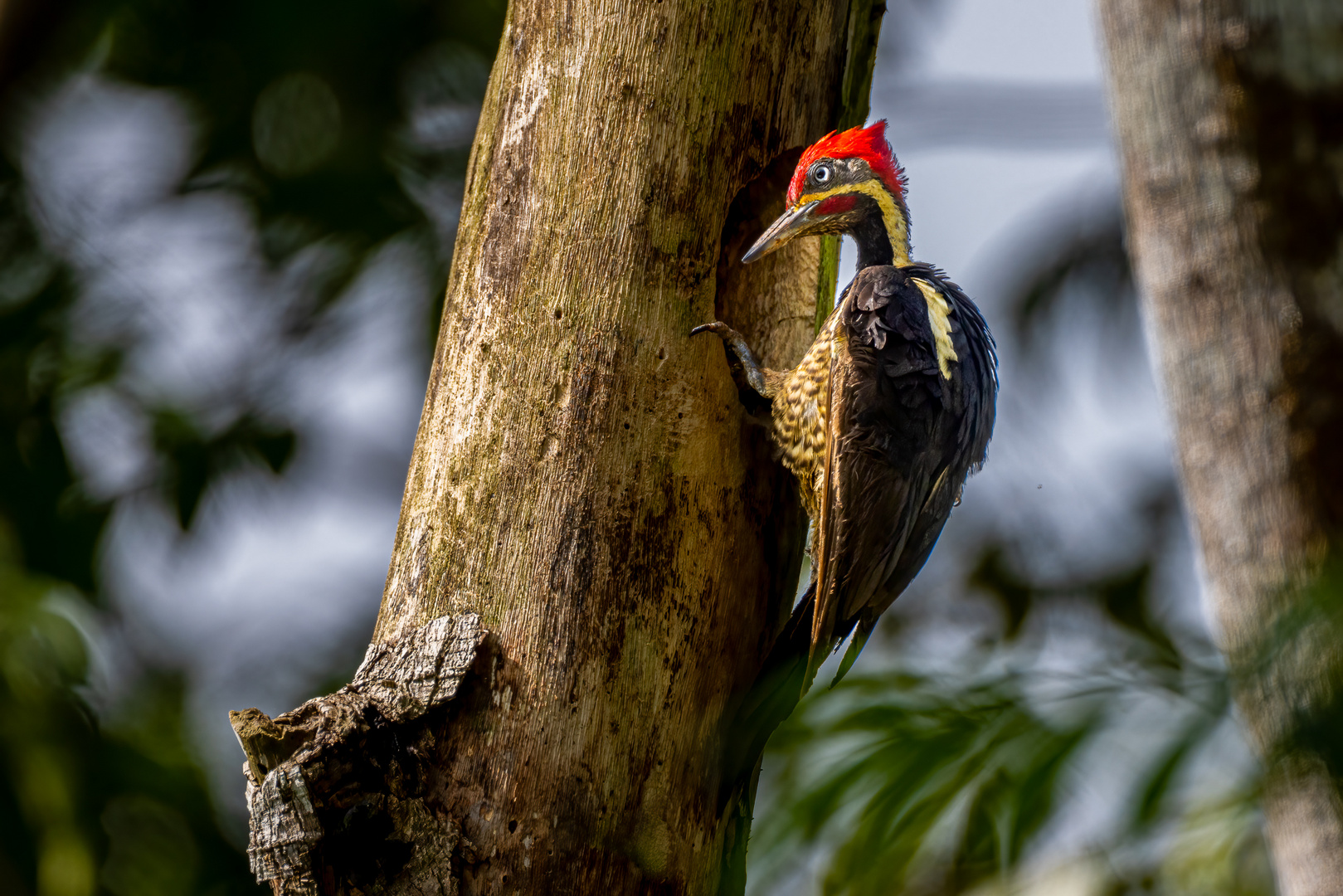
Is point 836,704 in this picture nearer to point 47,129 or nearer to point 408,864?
point 408,864

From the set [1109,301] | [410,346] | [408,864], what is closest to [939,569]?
[1109,301]

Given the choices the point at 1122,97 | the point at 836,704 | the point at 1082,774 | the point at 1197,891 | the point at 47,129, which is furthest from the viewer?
the point at 47,129

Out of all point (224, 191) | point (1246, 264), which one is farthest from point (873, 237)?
point (224, 191)

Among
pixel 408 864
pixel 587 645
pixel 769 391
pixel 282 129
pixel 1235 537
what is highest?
pixel 282 129

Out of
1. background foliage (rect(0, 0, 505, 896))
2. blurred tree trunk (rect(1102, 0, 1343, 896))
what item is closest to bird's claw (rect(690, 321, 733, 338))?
blurred tree trunk (rect(1102, 0, 1343, 896))

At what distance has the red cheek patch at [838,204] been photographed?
7.73ft

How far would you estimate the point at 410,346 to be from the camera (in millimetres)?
4254

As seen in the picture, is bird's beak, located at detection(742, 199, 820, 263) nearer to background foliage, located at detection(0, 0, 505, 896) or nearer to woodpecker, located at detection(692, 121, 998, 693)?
woodpecker, located at detection(692, 121, 998, 693)

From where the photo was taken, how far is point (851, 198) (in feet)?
8.06

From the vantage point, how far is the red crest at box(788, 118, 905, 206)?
2.28 m

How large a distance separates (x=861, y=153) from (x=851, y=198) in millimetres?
106

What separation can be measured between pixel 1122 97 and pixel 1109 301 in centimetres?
197

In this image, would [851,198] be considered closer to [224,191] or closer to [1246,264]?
[1246,264]

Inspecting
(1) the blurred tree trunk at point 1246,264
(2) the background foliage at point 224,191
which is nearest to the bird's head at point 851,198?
(1) the blurred tree trunk at point 1246,264
